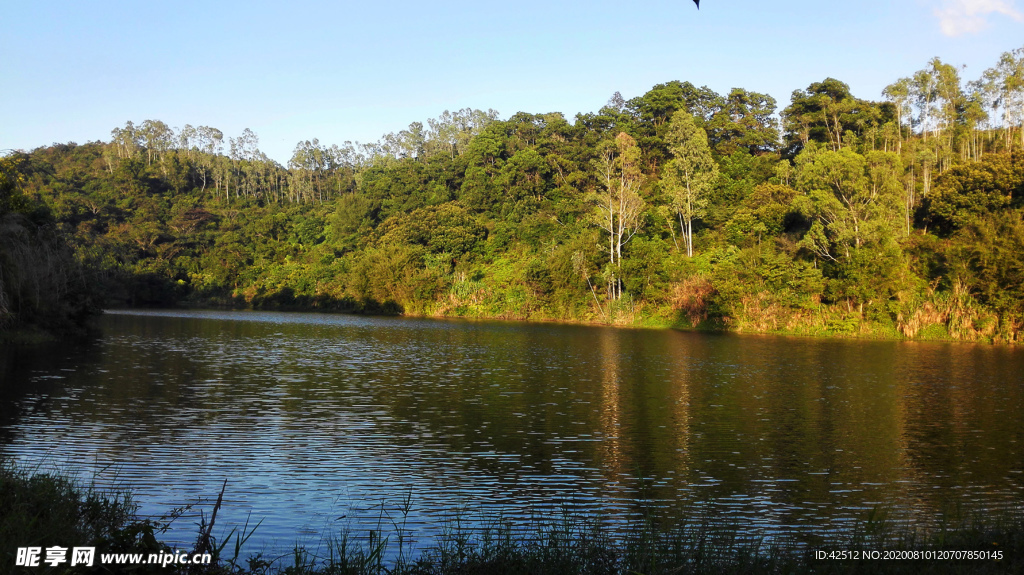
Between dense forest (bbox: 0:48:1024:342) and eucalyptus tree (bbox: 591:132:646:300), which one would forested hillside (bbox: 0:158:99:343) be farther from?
eucalyptus tree (bbox: 591:132:646:300)

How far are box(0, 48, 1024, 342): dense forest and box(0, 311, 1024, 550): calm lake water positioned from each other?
10.5m

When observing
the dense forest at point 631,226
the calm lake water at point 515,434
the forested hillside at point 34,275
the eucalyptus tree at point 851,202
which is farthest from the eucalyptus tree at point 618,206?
the forested hillside at point 34,275

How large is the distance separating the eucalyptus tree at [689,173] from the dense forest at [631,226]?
0.85 feet

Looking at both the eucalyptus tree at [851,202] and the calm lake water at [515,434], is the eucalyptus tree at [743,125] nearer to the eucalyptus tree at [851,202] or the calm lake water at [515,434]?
the eucalyptus tree at [851,202]

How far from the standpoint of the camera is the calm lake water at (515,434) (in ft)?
34.8

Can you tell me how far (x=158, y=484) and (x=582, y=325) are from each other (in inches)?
1836

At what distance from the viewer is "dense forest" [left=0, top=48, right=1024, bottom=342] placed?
135ft

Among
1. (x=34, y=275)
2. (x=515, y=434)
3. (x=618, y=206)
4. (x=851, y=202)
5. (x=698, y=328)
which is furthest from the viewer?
(x=618, y=206)

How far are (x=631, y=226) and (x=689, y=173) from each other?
739 centimetres

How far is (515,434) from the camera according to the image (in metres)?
15.7

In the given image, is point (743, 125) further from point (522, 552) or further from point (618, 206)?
point (522, 552)

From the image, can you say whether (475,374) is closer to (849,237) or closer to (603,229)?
(849,237)

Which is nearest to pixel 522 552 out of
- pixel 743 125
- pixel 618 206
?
pixel 618 206

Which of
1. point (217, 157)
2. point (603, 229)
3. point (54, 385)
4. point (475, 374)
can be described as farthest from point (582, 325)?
point (217, 157)
